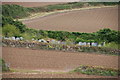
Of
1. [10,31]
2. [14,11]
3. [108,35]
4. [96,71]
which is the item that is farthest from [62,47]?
[14,11]

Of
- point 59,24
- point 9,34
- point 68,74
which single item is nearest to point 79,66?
point 68,74

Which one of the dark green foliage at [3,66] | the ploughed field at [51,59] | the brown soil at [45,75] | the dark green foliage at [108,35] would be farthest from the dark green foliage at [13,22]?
the dark green foliage at [108,35]

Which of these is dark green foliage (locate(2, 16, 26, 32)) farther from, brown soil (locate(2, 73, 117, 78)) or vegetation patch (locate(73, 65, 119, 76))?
vegetation patch (locate(73, 65, 119, 76))

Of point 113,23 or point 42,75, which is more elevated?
point 113,23

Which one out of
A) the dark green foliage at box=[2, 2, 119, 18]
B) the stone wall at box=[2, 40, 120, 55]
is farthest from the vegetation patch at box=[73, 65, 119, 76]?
the dark green foliage at box=[2, 2, 119, 18]

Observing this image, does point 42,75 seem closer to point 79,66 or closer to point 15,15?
point 79,66

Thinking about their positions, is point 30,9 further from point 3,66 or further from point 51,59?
point 3,66
